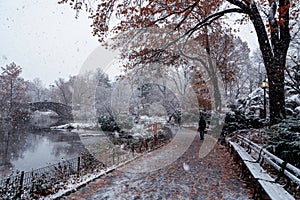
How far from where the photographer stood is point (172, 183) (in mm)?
5500

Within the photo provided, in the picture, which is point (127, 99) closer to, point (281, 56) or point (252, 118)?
point (252, 118)

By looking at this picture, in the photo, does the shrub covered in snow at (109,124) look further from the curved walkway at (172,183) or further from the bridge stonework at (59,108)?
the bridge stonework at (59,108)

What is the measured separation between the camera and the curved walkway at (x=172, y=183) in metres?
4.73

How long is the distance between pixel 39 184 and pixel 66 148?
11.1m

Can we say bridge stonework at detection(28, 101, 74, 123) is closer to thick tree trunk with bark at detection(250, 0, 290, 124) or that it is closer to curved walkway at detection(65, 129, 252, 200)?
curved walkway at detection(65, 129, 252, 200)

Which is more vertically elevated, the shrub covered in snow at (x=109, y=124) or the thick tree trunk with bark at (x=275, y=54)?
the thick tree trunk with bark at (x=275, y=54)

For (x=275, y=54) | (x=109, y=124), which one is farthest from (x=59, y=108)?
(x=275, y=54)

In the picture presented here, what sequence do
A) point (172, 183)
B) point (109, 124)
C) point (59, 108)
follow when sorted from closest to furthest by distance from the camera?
1. point (172, 183)
2. point (109, 124)
3. point (59, 108)

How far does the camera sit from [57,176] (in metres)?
7.45

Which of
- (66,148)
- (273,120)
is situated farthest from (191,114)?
(273,120)

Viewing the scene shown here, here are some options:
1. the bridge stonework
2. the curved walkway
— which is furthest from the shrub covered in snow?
the bridge stonework

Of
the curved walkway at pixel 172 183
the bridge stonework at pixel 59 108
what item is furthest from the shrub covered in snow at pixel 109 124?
the bridge stonework at pixel 59 108

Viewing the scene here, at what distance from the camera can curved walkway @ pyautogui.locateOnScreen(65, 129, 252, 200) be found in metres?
4.73

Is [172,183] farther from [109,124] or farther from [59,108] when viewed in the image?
[59,108]
